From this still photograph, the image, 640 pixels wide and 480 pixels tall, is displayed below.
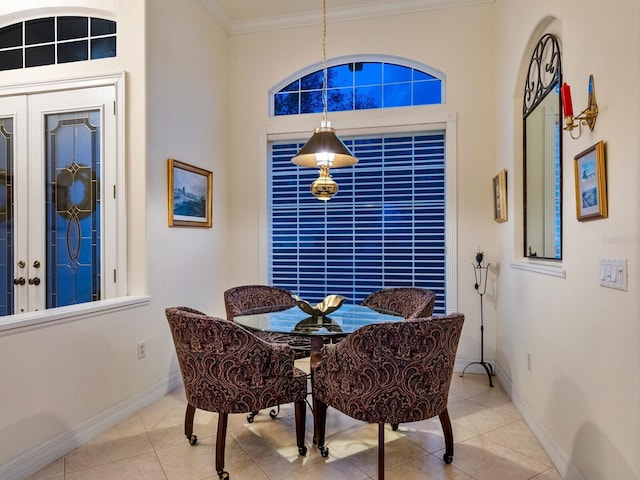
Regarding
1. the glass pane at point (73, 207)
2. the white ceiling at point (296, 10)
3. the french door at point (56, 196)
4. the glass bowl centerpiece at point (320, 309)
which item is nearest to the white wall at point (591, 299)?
the glass bowl centerpiece at point (320, 309)

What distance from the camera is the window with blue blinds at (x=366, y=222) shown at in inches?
157

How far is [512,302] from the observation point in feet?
10.1

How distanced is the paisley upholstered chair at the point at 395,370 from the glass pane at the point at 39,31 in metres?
3.55

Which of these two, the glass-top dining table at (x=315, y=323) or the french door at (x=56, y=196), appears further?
the french door at (x=56, y=196)

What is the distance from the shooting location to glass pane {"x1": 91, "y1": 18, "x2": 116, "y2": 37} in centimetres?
323

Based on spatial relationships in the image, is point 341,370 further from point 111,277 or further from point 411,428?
point 111,277

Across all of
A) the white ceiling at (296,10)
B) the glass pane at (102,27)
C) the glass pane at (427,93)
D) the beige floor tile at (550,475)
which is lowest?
the beige floor tile at (550,475)

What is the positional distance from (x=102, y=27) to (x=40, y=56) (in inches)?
25.3

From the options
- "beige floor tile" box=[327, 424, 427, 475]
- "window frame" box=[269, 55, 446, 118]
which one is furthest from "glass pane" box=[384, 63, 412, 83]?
"beige floor tile" box=[327, 424, 427, 475]

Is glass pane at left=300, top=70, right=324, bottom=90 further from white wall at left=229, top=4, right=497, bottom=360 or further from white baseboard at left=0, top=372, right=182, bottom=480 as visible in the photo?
white baseboard at left=0, top=372, right=182, bottom=480

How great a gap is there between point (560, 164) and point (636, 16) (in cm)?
97

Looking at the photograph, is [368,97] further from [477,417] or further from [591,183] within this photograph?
[477,417]

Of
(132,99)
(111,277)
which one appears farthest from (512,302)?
(132,99)

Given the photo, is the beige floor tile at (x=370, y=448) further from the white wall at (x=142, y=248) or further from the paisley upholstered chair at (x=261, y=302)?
the white wall at (x=142, y=248)
